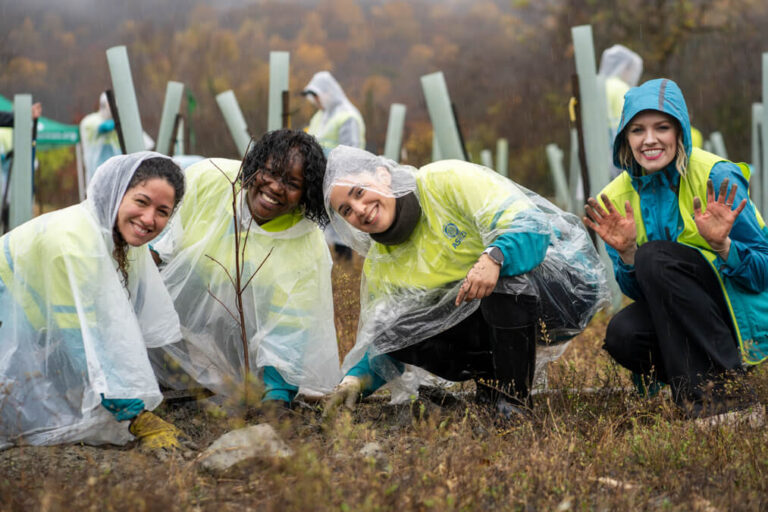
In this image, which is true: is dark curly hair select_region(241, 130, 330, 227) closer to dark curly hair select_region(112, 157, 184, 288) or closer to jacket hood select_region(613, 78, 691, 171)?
dark curly hair select_region(112, 157, 184, 288)

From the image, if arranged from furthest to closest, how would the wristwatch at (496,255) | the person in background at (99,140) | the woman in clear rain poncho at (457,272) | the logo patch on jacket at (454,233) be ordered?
the person in background at (99,140)
the logo patch on jacket at (454,233)
the woman in clear rain poncho at (457,272)
the wristwatch at (496,255)

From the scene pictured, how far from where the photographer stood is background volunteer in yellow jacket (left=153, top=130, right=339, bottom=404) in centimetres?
292

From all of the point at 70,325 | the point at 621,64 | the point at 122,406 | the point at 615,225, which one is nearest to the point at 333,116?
the point at 621,64

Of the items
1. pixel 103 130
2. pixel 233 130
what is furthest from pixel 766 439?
pixel 103 130

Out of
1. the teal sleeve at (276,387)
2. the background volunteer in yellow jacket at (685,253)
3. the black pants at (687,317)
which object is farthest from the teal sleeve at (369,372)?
the black pants at (687,317)

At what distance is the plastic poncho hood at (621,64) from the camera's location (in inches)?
295

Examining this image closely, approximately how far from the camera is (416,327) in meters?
2.91

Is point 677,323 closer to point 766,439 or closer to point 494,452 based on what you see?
point 766,439

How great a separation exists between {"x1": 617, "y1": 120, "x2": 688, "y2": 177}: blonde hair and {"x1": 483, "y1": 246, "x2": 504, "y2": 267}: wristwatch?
63cm

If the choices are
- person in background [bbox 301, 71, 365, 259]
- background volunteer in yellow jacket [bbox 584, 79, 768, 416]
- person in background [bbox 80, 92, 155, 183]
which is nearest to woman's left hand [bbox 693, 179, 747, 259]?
background volunteer in yellow jacket [bbox 584, 79, 768, 416]

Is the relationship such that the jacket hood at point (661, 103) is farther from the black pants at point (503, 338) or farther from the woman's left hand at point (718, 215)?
the black pants at point (503, 338)

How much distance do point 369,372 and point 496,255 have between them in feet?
2.57

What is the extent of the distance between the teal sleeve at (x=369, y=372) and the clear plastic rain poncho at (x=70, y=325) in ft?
2.52

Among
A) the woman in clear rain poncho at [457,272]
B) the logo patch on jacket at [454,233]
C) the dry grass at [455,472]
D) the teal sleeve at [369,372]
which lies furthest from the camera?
the teal sleeve at [369,372]
